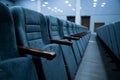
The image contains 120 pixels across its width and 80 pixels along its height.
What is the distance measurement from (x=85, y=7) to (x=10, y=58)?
12507mm

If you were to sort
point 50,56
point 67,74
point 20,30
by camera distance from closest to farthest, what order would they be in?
point 50,56
point 20,30
point 67,74

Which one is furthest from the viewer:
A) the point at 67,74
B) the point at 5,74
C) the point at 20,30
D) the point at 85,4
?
the point at 85,4

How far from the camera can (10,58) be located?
738mm

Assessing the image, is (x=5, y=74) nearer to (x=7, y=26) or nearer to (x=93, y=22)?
(x=7, y=26)

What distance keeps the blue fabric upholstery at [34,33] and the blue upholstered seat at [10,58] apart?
0.13 meters

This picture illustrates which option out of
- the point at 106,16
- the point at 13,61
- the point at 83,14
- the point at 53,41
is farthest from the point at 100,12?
the point at 13,61

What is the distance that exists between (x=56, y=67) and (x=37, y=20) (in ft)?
1.51

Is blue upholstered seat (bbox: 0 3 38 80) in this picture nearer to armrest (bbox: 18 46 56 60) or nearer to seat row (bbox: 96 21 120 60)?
armrest (bbox: 18 46 56 60)

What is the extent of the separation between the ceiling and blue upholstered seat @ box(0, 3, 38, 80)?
12208 millimetres

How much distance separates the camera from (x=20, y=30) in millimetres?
922

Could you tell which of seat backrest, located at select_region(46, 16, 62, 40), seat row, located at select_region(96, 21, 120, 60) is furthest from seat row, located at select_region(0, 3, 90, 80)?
seat row, located at select_region(96, 21, 120, 60)

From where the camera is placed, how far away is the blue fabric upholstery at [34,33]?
0.92 metres

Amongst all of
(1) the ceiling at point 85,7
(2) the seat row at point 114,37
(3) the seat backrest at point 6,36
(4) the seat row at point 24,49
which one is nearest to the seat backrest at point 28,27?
(4) the seat row at point 24,49

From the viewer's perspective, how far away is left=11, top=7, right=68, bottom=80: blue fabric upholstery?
924 millimetres
